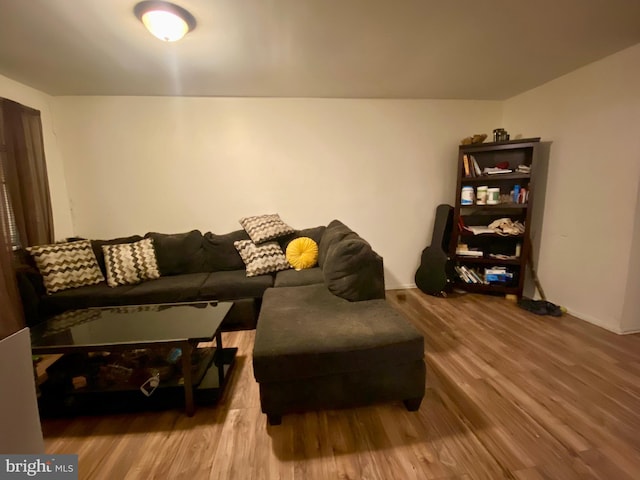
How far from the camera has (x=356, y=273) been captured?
203 centimetres

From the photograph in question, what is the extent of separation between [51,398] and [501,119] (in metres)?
4.80

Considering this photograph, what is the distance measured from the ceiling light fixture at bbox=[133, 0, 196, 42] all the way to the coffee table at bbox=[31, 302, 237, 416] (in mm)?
1760

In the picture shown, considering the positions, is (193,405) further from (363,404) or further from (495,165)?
(495,165)

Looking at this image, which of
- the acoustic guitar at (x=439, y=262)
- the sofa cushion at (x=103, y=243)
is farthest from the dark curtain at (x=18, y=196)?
the acoustic guitar at (x=439, y=262)

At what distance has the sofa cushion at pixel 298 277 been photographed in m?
2.63

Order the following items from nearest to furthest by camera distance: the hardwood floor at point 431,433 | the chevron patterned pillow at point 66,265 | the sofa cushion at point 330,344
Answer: the hardwood floor at point 431,433, the sofa cushion at point 330,344, the chevron patterned pillow at point 66,265

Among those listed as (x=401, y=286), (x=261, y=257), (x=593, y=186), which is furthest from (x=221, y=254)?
(x=593, y=186)

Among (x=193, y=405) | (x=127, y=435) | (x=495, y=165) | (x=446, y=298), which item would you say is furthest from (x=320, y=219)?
(x=127, y=435)

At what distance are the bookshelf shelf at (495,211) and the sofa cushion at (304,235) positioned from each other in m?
1.50

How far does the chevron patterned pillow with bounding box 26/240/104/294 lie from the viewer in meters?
2.45

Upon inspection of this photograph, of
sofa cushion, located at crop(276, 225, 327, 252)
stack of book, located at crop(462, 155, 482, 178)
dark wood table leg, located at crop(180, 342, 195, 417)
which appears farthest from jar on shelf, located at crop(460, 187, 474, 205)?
dark wood table leg, located at crop(180, 342, 195, 417)

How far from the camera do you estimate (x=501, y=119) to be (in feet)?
11.7

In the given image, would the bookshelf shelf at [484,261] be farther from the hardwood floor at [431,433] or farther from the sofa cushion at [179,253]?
the sofa cushion at [179,253]

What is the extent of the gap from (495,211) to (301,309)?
275 cm
